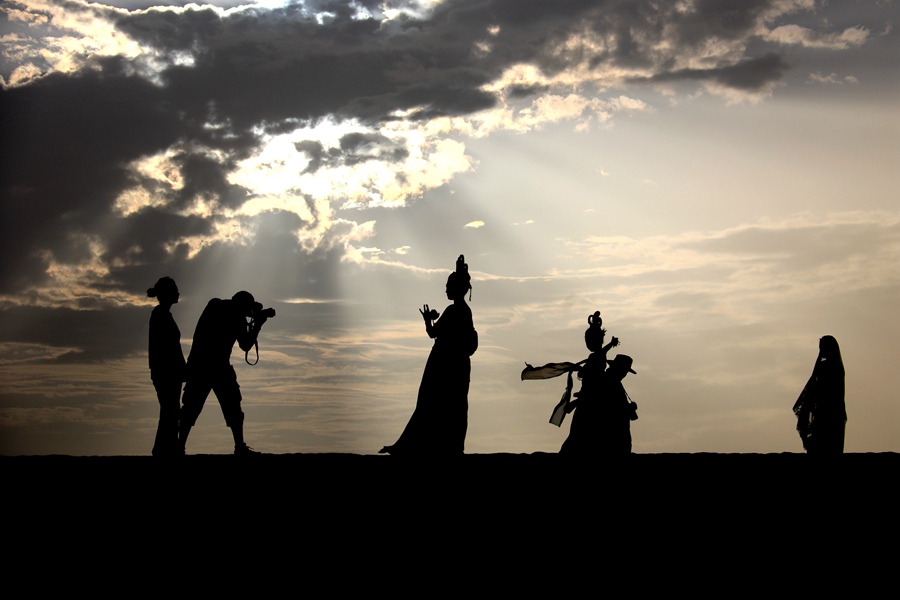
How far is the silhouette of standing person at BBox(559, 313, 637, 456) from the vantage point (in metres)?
12.7

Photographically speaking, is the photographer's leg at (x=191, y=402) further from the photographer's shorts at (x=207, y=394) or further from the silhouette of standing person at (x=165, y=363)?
the silhouette of standing person at (x=165, y=363)

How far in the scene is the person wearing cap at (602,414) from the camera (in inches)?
498

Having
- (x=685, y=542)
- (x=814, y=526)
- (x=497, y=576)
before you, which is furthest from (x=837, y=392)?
(x=497, y=576)

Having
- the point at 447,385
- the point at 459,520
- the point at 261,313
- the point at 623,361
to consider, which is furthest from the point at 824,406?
the point at 261,313

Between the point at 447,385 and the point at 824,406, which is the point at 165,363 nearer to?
the point at 447,385

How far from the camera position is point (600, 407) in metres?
12.8

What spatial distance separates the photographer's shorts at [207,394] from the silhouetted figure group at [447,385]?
13 mm

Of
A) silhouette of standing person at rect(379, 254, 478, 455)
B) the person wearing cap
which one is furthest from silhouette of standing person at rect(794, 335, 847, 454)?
silhouette of standing person at rect(379, 254, 478, 455)

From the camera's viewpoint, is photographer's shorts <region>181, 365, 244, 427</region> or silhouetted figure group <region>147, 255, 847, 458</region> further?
photographer's shorts <region>181, 365, 244, 427</region>

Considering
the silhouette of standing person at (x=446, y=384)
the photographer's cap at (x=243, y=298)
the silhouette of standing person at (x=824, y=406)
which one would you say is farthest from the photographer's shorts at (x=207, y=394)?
the silhouette of standing person at (x=824, y=406)

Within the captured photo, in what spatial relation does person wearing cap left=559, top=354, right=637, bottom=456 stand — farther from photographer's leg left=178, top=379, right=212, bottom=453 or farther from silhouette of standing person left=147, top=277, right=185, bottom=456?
silhouette of standing person left=147, top=277, right=185, bottom=456

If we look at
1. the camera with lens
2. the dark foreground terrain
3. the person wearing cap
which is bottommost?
the dark foreground terrain

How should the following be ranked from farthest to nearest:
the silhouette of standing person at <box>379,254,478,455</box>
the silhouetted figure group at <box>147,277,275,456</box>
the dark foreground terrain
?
the silhouetted figure group at <box>147,277,275,456</box> → the silhouette of standing person at <box>379,254,478,455</box> → the dark foreground terrain

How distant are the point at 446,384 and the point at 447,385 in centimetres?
2
